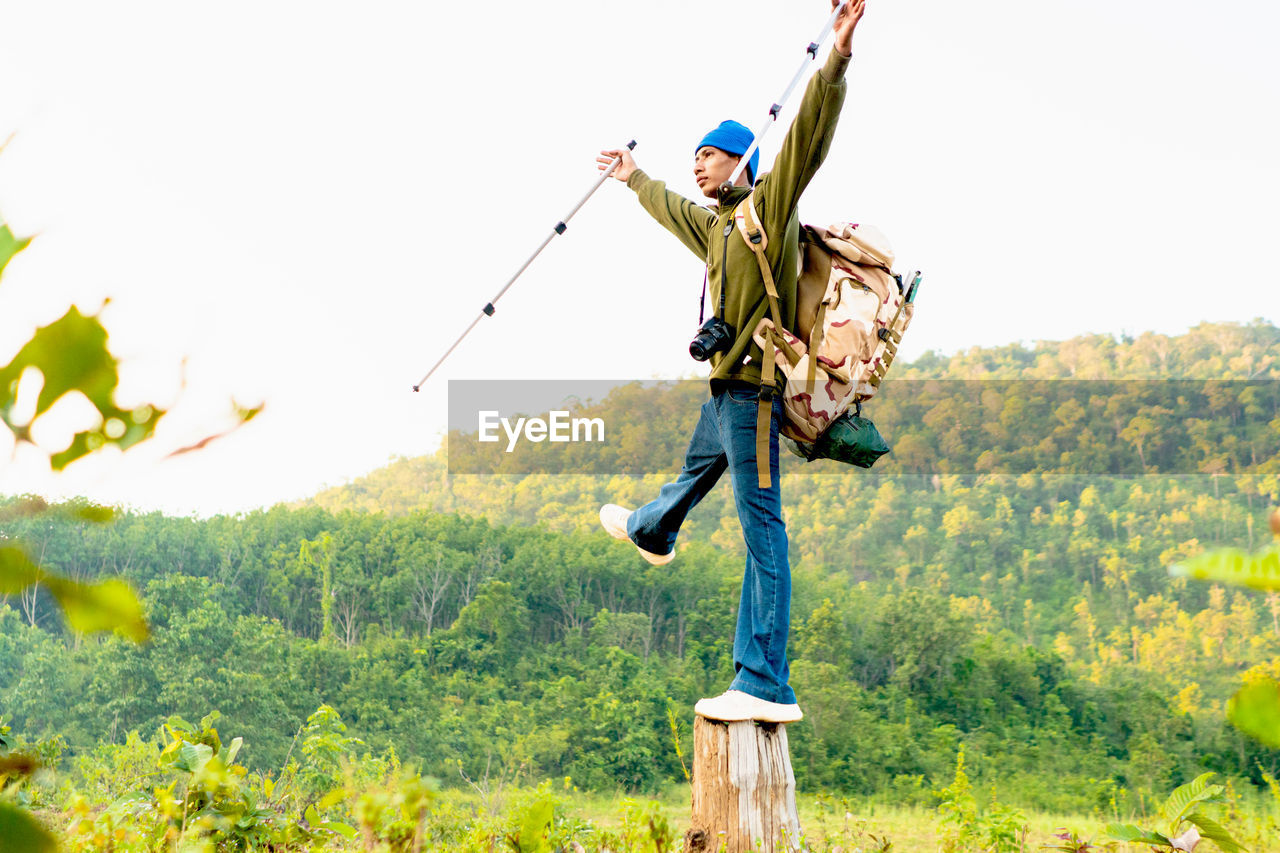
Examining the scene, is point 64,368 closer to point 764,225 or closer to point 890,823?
point 764,225

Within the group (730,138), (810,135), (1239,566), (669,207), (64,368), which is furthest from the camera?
(669,207)

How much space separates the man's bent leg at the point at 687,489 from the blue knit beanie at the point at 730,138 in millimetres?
783

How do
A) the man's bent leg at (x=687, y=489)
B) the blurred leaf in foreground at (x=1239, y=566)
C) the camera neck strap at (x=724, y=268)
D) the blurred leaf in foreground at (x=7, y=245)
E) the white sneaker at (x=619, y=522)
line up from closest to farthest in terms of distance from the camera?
1. the blurred leaf in foreground at (x=1239, y=566)
2. the blurred leaf in foreground at (x=7, y=245)
3. the camera neck strap at (x=724, y=268)
4. the man's bent leg at (x=687, y=489)
5. the white sneaker at (x=619, y=522)

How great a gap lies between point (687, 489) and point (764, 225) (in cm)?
84

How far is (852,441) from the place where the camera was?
115 inches

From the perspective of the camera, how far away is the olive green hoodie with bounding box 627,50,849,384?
2.60 metres

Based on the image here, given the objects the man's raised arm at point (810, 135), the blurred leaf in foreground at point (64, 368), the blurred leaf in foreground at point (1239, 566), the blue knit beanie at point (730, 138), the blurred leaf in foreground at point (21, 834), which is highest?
the blue knit beanie at point (730, 138)

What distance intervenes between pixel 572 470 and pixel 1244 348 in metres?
7.64

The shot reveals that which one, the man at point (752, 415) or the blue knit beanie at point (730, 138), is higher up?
the blue knit beanie at point (730, 138)

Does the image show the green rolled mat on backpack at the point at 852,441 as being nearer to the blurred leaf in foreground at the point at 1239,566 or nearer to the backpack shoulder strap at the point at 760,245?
the backpack shoulder strap at the point at 760,245

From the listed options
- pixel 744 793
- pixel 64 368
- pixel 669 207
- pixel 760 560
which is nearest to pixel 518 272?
pixel 669 207

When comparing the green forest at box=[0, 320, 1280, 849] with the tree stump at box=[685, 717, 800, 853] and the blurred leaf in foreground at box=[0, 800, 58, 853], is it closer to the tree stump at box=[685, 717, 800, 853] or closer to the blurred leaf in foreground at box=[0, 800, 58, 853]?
the tree stump at box=[685, 717, 800, 853]

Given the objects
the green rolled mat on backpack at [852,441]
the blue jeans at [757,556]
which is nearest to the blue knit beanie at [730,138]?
the blue jeans at [757,556]

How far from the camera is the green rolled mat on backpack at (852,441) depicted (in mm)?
2924
